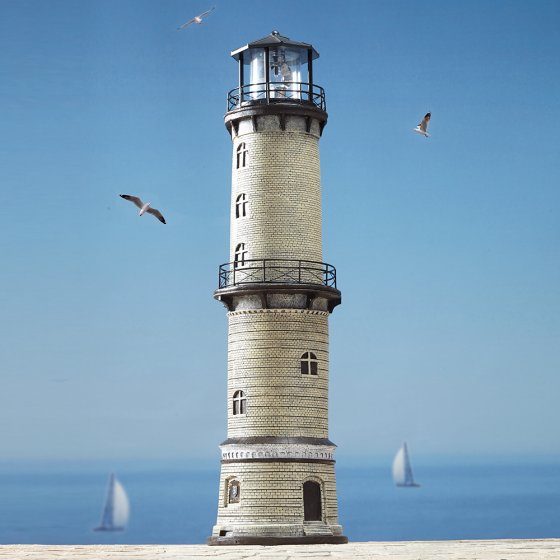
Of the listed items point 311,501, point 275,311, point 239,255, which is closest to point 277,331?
point 275,311

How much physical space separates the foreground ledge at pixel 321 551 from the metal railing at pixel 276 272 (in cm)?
988

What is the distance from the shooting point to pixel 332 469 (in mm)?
57250

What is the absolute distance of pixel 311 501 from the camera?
185 feet

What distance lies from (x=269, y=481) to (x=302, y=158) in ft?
40.7

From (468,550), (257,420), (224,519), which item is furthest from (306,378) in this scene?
(468,550)

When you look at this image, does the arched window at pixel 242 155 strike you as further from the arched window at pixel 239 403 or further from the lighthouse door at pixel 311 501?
the lighthouse door at pixel 311 501

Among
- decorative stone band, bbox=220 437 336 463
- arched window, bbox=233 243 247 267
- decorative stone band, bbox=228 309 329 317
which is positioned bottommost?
decorative stone band, bbox=220 437 336 463

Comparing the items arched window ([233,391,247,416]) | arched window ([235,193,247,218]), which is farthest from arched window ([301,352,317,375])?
arched window ([235,193,247,218])

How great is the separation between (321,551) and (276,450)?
5620 mm

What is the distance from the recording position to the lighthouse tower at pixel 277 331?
55875 millimetres

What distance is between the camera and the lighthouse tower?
183 feet

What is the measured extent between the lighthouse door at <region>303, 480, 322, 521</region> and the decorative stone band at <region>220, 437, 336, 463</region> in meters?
0.96

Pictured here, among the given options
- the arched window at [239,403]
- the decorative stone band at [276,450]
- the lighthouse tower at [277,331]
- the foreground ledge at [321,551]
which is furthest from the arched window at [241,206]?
the foreground ledge at [321,551]

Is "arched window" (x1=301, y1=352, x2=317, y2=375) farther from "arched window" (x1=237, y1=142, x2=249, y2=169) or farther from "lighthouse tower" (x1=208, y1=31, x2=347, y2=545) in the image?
"arched window" (x1=237, y1=142, x2=249, y2=169)
